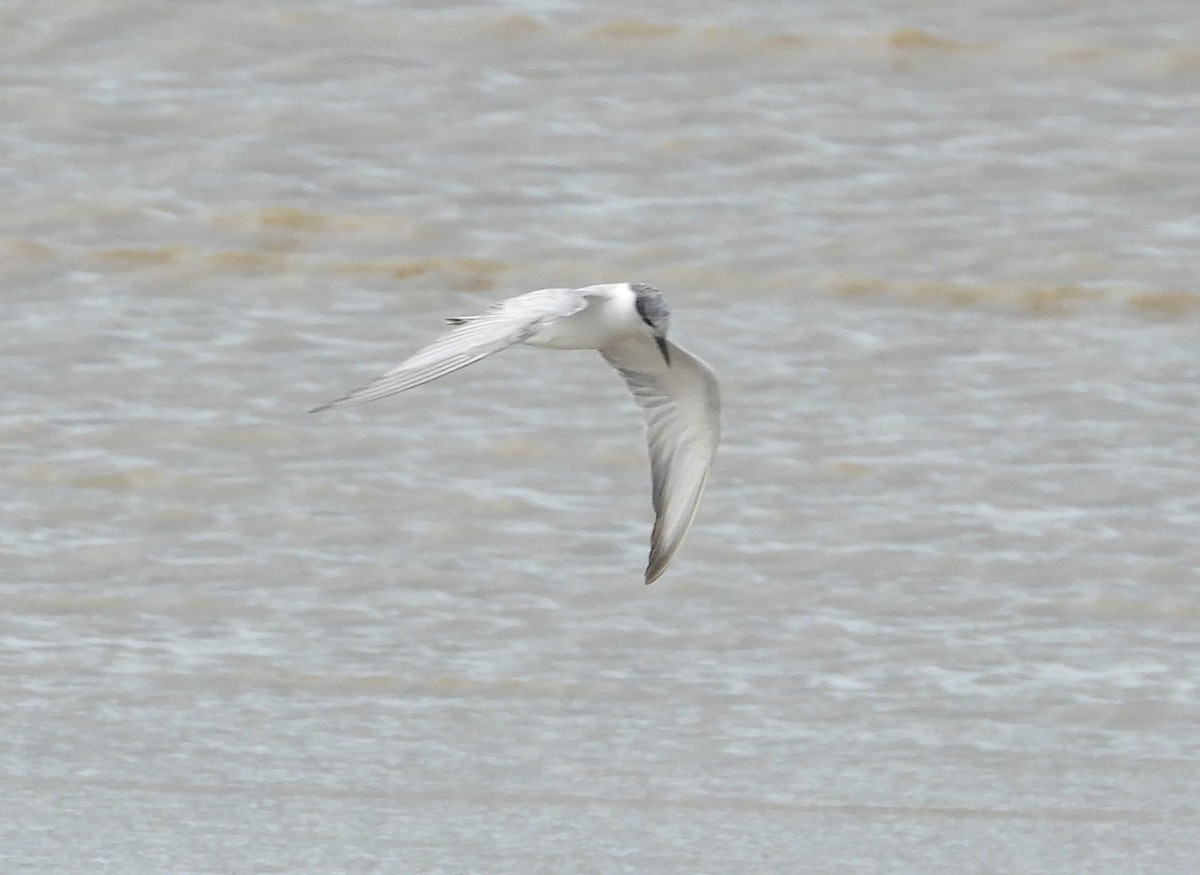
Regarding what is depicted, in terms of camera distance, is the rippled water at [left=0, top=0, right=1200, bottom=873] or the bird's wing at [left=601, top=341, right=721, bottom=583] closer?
the rippled water at [left=0, top=0, right=1200, bottom=873]

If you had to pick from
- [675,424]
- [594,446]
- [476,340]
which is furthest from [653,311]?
[594,446]

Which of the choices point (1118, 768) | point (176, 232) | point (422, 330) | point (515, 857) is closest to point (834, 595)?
point (1118, 768)

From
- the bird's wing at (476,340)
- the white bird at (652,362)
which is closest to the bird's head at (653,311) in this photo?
the white bird at (652,362)

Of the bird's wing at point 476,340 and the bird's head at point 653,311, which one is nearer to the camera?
the bird's wing at point 476,340

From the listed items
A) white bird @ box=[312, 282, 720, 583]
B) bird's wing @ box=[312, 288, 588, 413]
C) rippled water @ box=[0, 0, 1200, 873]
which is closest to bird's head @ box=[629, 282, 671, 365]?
white bird @ box=[312, 282, 720, 583]

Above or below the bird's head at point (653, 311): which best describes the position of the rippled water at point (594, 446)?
below

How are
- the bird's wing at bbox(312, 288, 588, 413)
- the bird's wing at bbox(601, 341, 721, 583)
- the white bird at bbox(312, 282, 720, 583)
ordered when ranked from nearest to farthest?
the bird's wing at bbox(312, 288, 588, 413) → the white bird at bbox(312, 282, 720, 583) → the bird's wing at bbox(601, 341, 721, 583)

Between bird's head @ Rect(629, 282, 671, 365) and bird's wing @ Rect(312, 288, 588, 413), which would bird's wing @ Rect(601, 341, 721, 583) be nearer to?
bird's head @ Rect(629, 282, 671, 365)

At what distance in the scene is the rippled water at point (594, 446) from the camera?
468 centimetres

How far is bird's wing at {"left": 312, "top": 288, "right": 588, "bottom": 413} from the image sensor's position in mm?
4031

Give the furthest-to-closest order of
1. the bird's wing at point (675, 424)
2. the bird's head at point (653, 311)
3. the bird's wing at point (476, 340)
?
the bird's wing at point (675, 424) → the bird's head at point (653, 311) → the bird's wing at point (476, 340)

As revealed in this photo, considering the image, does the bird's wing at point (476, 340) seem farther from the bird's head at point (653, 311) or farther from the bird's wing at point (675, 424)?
the bird's wing at point (675, 424)

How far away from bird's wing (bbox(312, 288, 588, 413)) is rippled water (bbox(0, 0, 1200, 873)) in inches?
33.6

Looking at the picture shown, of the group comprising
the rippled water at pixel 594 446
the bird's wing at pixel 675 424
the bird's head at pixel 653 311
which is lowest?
the rippled water at pixel 594 446
